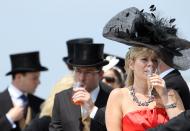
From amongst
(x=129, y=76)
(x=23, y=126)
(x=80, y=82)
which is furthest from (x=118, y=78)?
(x=129, y=76)

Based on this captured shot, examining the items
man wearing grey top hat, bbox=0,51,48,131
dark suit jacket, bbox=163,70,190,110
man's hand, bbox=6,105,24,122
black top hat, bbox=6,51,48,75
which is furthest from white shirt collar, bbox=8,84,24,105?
dark suit jacket, bbox=163,70,190,110

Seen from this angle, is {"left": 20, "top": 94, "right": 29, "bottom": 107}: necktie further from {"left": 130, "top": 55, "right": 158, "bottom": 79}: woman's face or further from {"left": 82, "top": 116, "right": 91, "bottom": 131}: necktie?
{"left": 130, "top": 55, "right": 158, "bottom": 79}: woman's face

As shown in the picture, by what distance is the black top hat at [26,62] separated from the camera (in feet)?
32.2

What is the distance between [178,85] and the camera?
21.5 feet

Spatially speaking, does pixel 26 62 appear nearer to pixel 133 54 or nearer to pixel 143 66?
pixel 133 54

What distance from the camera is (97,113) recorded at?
7.05 meters

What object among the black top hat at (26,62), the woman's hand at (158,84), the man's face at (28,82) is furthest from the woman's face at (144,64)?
the black top hat at (26,62)

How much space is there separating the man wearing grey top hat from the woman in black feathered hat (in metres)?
2.92

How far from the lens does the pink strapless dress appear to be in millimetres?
6145

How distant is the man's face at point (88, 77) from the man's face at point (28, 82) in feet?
6.56

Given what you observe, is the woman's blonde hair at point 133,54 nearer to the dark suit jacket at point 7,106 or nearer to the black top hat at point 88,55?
the black top hat at point 88,55

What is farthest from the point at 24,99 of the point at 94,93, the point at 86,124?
the point at 86,124

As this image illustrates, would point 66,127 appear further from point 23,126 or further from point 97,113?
point 23,126

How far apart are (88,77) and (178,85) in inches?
42.9
